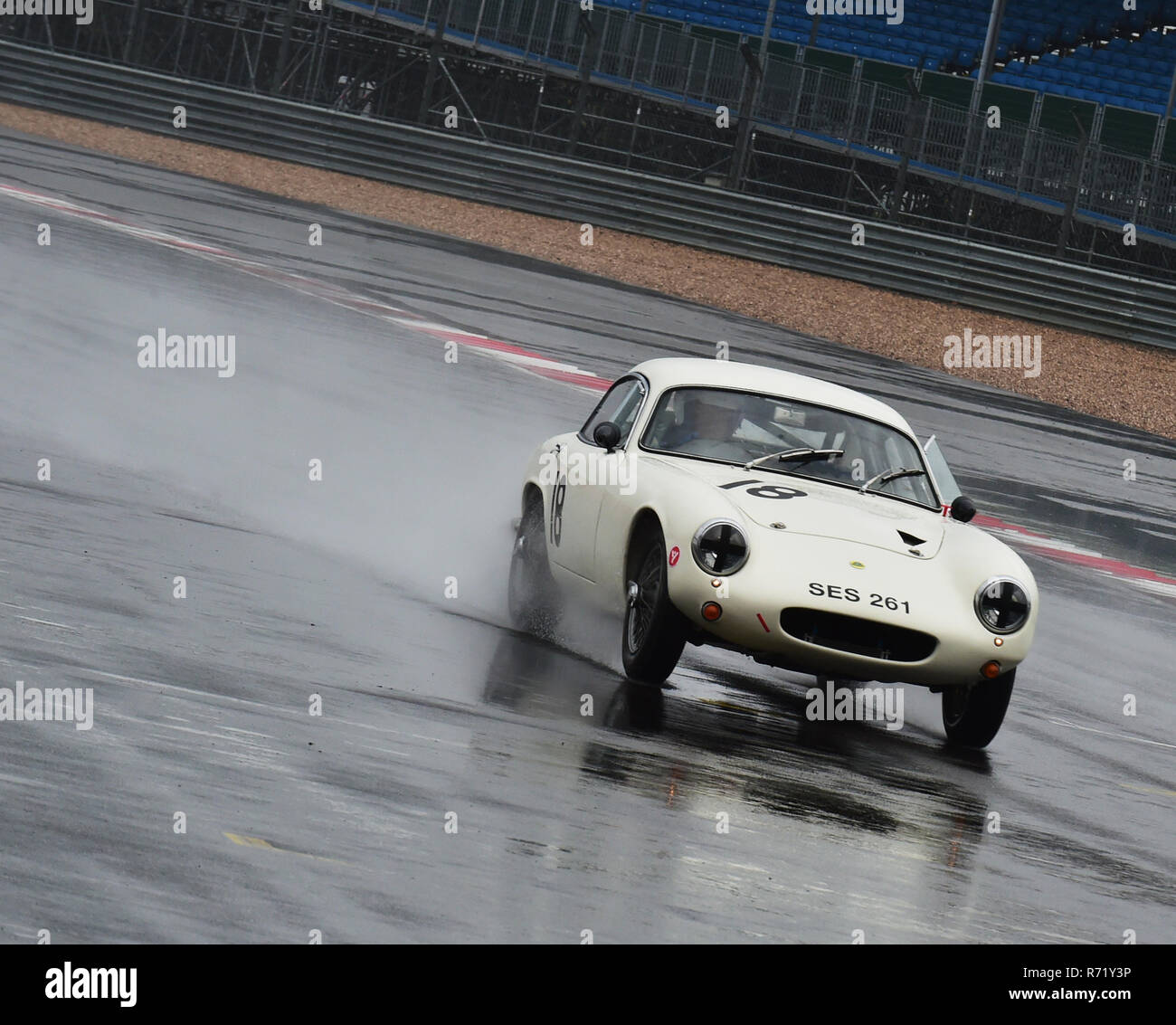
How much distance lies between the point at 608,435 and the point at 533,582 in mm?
1064

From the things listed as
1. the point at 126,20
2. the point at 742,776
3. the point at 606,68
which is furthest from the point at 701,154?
the point at 742,776

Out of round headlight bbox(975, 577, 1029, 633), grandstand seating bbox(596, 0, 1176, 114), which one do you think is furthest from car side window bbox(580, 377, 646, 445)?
grandstand seating bbox(596, 0, 1176, 114)

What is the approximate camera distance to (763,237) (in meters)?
31.3

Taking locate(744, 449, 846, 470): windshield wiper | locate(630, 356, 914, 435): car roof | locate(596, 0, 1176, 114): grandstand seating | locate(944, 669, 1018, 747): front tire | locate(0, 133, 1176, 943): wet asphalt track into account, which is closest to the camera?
locate(0, 133, 1176, 943): wet asphalt track

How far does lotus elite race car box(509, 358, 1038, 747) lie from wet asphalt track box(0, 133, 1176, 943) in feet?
1.08

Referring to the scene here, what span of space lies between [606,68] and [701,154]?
7.68 feet

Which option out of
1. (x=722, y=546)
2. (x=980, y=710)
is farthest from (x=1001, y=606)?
(x=722, y=546)

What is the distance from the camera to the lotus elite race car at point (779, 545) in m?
7.92

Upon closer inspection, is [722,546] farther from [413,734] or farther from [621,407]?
[621,407]

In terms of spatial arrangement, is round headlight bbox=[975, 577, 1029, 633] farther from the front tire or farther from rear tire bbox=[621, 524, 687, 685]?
rear tire bbox=[621, 524, 687, 685]

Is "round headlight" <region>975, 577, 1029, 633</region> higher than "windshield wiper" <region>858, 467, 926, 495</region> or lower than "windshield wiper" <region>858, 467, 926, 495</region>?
lower

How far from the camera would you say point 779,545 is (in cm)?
806

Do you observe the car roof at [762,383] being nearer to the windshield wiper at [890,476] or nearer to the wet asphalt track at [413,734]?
the windshield wiper at [890,476]

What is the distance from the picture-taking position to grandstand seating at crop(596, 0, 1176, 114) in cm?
4222
